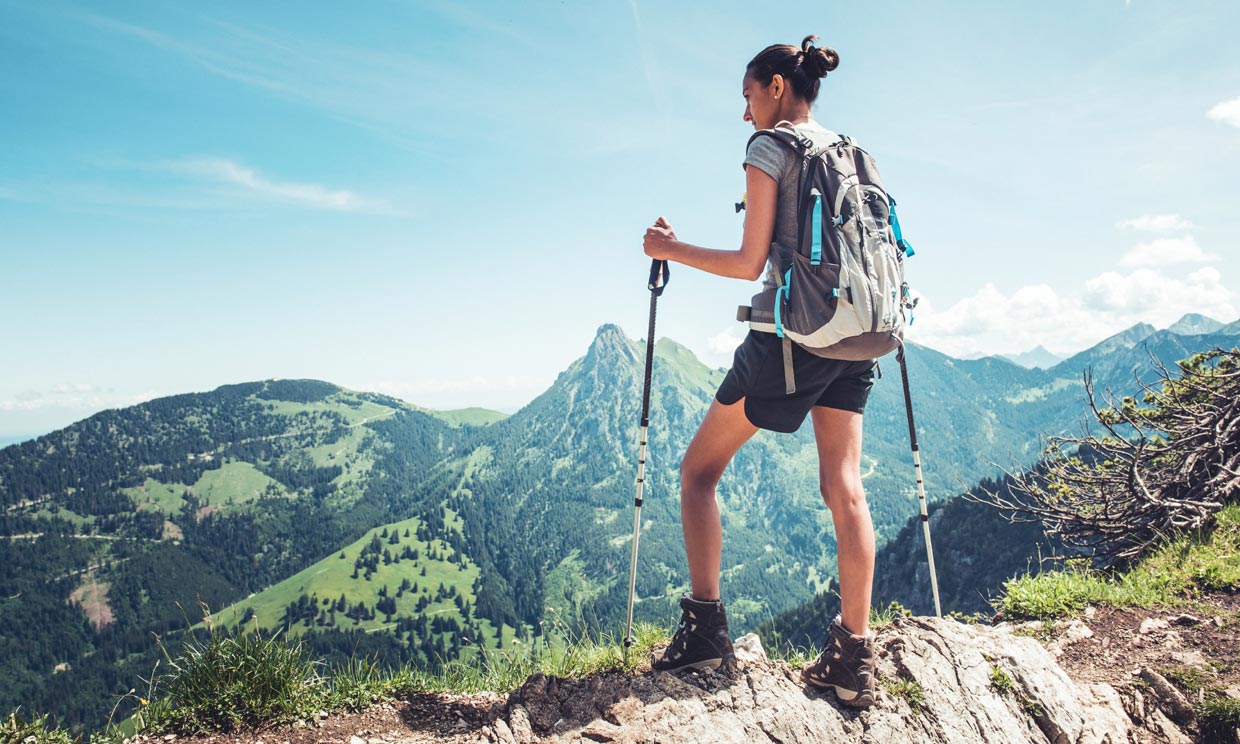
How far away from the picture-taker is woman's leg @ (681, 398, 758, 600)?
3.89 meters

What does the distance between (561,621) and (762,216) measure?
11.9ft

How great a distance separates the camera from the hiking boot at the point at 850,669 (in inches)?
154

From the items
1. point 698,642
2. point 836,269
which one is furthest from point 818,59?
point 698,642

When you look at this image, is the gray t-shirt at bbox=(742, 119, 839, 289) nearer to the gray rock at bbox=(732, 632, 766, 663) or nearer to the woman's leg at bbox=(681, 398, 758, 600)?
the woman's leg at bbox=(681, 398, 758, 600)

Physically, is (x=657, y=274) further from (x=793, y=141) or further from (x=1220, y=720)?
(x=1220, y=720)

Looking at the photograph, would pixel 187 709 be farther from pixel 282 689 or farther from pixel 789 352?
pixel 789 352

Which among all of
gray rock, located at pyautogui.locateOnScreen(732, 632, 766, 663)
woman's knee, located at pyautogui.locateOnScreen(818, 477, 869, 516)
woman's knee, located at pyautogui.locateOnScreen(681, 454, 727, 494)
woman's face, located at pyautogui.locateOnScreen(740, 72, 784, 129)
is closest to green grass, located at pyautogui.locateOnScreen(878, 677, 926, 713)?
gray rock, located at pyautogui.locateOnScreen(732, 632, 766, 663)

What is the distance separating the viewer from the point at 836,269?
338cm

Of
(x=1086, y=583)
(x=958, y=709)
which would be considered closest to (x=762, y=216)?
(x=958, y=709)

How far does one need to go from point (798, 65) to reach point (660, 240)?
4.18 ft

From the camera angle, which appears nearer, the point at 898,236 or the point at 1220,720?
the point at 898,236

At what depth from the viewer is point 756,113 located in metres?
3.83

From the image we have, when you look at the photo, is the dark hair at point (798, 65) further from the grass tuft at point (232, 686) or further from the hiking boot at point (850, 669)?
the grass tuft at point (232, 686)

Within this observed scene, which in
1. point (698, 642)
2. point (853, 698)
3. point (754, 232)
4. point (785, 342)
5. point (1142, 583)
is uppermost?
point (754, 232)
